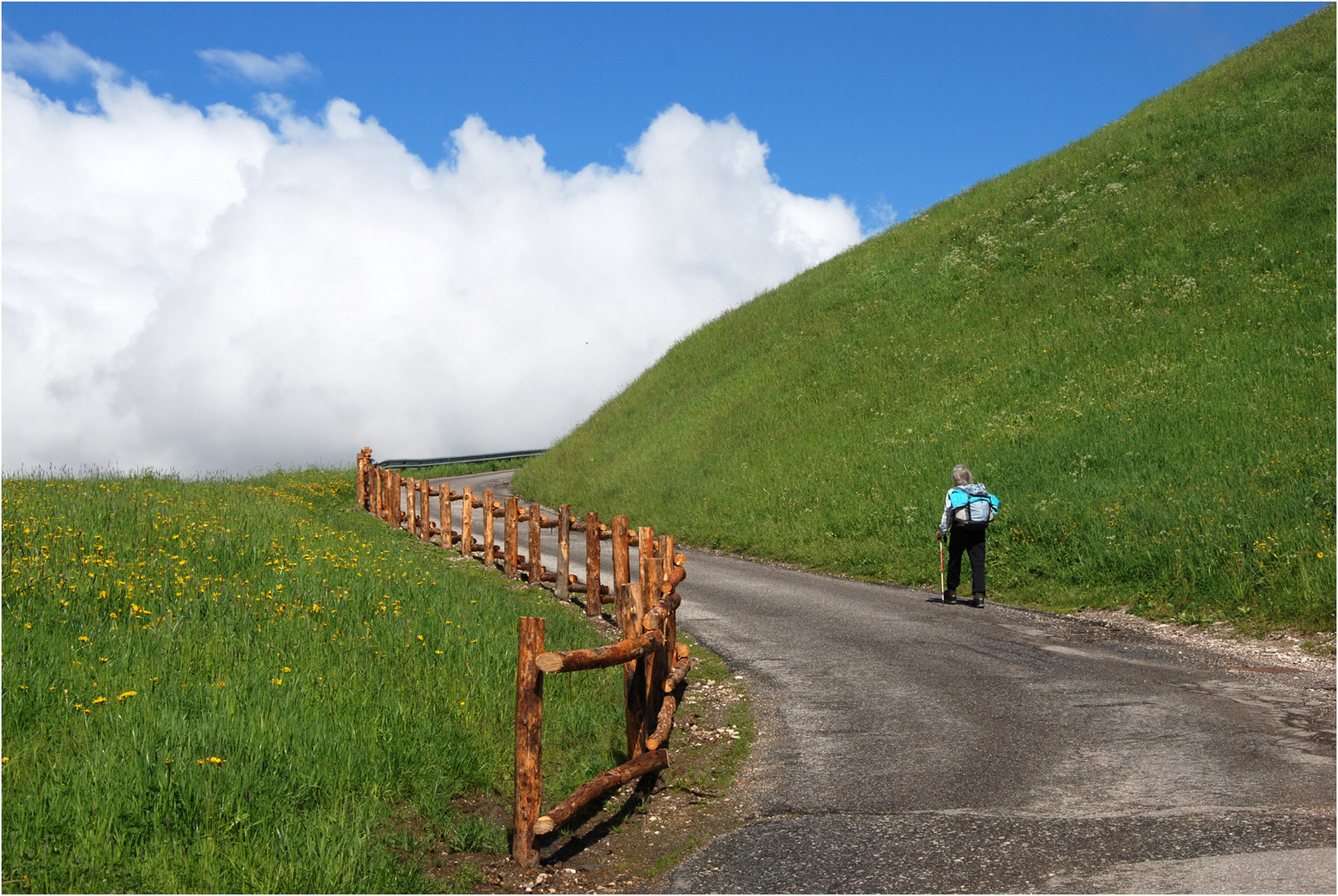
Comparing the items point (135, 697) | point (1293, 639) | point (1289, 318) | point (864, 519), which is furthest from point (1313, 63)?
point (135, 697)

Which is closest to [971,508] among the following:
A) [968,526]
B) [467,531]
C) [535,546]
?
[968,526]

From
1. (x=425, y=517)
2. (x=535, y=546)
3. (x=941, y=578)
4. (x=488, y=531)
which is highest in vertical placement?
(x=425, y=517)

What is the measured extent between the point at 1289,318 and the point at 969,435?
319 inches

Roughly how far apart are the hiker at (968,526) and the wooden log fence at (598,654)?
16.4 ft

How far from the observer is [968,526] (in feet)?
47.7

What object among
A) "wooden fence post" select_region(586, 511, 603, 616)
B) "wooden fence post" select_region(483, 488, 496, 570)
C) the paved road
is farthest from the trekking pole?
"wooden fence post" select_region(483, 488, 496, 570)

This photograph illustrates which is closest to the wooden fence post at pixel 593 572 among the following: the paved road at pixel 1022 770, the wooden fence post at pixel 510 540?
the wooden fence post at pixel 510 540

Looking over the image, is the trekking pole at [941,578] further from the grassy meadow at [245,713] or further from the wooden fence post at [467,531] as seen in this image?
the wooden fence post at [467,531]

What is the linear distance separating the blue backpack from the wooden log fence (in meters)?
5.01

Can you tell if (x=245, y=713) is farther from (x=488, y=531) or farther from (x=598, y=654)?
(x=488, y=531)

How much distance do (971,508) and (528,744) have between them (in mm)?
10279

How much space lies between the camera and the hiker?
1441 centimetres

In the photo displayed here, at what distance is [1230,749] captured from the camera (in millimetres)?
7168

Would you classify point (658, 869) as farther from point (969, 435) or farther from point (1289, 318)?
point (1289, 318)
